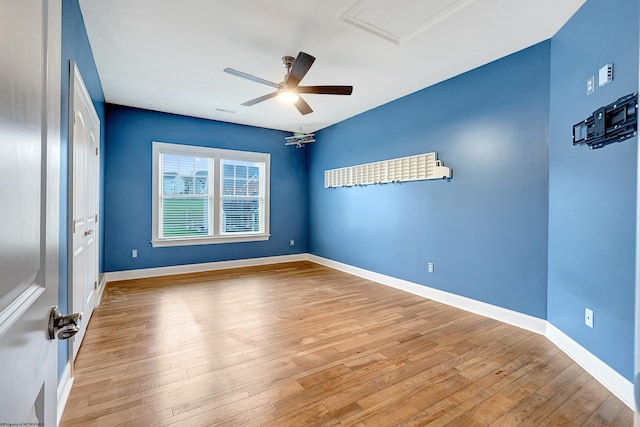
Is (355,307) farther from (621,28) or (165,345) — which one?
(621,28)

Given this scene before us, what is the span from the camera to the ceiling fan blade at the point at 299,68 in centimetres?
248

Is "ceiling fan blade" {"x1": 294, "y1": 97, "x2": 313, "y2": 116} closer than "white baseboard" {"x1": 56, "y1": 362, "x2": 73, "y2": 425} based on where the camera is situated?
No

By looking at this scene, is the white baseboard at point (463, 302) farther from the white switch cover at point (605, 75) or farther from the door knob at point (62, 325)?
the door knob at point (62, 325)

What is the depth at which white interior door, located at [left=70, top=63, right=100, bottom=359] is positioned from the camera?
84.3 inches

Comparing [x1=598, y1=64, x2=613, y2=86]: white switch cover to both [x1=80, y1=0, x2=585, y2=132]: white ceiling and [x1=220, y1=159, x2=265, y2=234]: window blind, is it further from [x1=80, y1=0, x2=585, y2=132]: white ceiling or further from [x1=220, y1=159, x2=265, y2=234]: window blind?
[x1=220, y1=159, x2=265, y2=234]: window blind

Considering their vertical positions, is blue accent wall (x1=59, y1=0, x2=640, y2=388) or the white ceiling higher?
the white ceiling

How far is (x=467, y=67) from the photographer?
331cm

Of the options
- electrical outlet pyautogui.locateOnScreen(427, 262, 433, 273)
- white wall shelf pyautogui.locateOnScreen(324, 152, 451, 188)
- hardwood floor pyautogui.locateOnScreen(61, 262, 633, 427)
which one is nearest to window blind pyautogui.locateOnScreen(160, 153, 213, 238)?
hardwood floor pyautogui.locateOnScreen(61, 262, 633, 427)

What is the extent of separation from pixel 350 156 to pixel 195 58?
2921 millimetres

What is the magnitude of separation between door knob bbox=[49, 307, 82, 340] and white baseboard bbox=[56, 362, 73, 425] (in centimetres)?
147

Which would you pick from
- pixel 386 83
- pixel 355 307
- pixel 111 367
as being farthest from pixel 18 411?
pixel 386 83

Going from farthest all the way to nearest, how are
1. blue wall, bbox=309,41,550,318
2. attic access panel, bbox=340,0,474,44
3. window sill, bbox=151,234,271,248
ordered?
window sill, bbox=151,234,271,248
blue wall, bbox=309,41,550,318
attic access panel, bbox=340,0,474,44

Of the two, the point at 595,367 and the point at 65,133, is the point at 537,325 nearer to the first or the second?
the point at 595,367

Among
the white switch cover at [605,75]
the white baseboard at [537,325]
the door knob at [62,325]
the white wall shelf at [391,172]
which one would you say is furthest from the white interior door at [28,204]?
the white wall shelf at [391,172]
